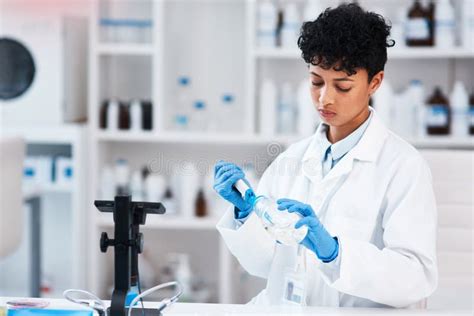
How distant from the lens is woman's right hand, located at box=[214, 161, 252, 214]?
57.3 inches

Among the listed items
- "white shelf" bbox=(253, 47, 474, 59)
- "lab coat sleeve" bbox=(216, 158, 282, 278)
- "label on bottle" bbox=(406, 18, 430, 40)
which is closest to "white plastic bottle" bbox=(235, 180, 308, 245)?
"lab coat sleeve" bbox=(216, 158, 282, 278)

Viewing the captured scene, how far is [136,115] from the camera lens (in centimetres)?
313

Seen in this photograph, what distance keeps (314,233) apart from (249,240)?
301 millimetres

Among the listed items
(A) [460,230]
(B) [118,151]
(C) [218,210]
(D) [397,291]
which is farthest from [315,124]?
(D) [397,291]

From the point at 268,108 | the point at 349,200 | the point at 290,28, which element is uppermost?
the point at 290,28

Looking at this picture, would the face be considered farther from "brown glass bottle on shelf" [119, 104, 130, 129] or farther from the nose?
"brown glass bottle on shelf" [119, 104, 130, 129]

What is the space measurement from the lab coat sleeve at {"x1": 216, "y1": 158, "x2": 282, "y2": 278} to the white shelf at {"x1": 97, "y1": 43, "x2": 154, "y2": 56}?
1611 mm

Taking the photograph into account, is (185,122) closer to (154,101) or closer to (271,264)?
(154,101)

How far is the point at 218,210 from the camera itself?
123 inches

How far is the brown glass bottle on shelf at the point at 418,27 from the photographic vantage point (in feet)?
9.70

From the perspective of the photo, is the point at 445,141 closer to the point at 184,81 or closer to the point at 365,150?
the point at 184,81

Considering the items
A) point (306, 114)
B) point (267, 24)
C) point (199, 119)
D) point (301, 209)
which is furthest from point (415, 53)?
point (301, 209)

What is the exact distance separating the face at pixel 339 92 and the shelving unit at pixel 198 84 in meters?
1.49

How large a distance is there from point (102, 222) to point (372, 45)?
194cm
